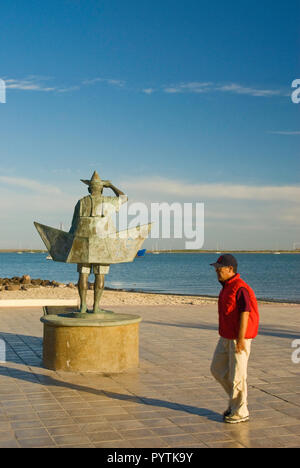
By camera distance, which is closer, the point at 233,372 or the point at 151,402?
the point at 233,372

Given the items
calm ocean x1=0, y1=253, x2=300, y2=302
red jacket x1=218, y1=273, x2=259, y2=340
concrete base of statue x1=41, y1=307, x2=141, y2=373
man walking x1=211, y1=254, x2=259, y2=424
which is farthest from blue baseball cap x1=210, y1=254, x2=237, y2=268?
calm ocean x1=0, y1=253, x2=300, y2=302

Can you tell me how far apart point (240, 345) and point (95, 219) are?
3436 mm

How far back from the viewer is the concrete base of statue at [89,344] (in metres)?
7.32

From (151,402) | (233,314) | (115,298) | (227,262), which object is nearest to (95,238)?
(151,402)

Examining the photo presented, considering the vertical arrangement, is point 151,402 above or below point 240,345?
below

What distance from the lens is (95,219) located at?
7.79 metres

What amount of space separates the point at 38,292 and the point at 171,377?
21389mm

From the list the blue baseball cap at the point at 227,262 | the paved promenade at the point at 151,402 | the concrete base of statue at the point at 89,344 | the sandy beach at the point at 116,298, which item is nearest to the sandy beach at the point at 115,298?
the sandy beach at the point at 116,298

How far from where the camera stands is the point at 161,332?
11531 millimetres

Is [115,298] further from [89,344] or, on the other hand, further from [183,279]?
[183,279]
